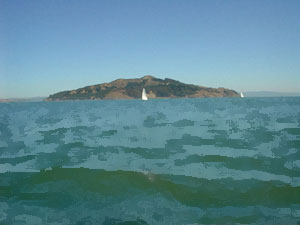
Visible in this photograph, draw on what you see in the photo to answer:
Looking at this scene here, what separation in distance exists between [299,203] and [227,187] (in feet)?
9.15

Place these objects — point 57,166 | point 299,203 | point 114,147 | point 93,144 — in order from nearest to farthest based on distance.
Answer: point 299,203 → point 57,166 → point 114,147 → point 93,144

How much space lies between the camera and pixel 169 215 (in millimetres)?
9688

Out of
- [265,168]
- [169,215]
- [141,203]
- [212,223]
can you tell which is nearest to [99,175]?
[141,203]

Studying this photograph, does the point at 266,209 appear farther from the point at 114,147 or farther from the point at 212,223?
the point at 114,147

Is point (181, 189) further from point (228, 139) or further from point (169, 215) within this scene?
point (228, 139)

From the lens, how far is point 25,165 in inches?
676

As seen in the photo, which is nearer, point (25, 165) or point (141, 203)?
point (141, 203)

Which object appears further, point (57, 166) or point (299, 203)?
point (57, 166)

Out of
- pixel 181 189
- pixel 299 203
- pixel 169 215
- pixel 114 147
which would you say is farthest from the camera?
pixel 114 147

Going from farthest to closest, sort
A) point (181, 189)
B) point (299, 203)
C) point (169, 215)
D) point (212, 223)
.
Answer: point (181, 189)
point (299, 203)
point (169, 215)
point (212, 223)

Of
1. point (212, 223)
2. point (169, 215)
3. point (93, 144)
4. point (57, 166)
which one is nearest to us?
point (212, 223)

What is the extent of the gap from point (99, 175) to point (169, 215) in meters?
5.97

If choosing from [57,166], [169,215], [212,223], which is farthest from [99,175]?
[212,223]

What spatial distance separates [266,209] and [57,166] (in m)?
11.5
